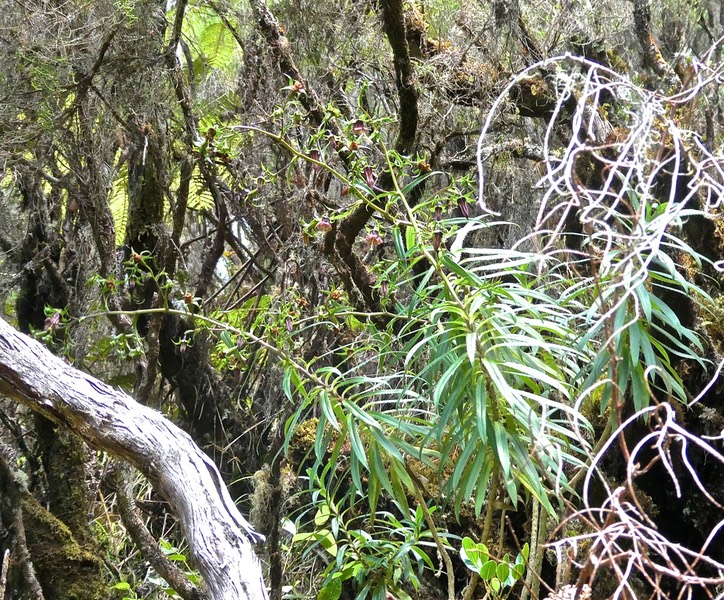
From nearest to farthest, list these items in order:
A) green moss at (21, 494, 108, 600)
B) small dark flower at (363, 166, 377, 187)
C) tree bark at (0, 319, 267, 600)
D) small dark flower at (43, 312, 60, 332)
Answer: tree bark at (0, 319, 267, 600), small dark flower at (43, 312, 60, 332), small dark flower at (363, 166, 377, 187), green moss at (21, 494, 108, 600)

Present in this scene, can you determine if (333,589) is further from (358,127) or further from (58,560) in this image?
(358,127)

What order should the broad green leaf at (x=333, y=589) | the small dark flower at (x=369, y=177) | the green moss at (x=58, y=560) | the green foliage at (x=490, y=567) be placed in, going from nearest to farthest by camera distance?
the green foliage at (x=490, y=567)
the small dark flower at (x=369, y=177)
the broad green leaf at (x=333, y=589)
the green moss at (x=58, y=560)

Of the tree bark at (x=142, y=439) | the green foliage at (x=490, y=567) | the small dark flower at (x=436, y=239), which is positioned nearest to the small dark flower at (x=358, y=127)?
the small dark flower at (x=436, y=239)

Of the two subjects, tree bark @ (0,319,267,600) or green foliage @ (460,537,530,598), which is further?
green foliage @ (460,537,530,598)

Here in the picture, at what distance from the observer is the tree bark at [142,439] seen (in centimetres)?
168

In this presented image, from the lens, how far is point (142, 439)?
1763 millimetres

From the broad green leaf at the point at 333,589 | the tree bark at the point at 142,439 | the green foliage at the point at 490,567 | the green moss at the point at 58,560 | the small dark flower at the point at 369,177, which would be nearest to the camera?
the tree bark at the point at 142,439

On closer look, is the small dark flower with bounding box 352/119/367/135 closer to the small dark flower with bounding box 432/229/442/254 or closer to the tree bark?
the small dark flower with bounding box 432/229/442/254

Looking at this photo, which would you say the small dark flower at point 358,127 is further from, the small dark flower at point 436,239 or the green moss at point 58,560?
the green moss at point 58,560

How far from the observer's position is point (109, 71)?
10.2 ft

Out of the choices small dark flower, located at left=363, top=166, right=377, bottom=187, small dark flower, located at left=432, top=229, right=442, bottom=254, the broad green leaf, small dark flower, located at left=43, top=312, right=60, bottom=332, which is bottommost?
the broad green leaf

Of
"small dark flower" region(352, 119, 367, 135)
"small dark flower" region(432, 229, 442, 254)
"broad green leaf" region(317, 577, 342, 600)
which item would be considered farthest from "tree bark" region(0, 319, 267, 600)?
"small dark flower" region(352, 119, 367, 135)

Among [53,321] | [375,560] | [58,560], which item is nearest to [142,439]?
[53,321]

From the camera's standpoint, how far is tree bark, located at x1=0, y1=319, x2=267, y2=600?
5.51 feet
